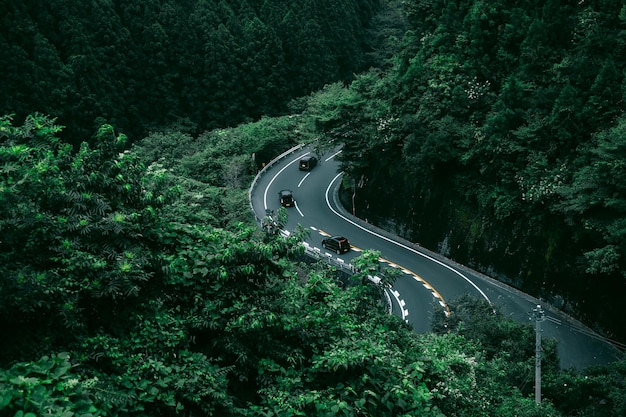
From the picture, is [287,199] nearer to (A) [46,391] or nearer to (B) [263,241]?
(B) [263,241]

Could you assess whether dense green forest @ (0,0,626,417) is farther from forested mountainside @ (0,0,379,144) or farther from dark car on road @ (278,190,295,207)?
dark car on road @ (278,190,295,207)

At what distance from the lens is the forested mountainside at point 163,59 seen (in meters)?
52.7

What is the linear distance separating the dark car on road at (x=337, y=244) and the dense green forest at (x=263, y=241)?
325 centimetres

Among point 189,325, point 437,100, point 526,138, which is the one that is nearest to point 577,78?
point 526,138

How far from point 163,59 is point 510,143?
1741 inches

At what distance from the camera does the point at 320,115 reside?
123 feet

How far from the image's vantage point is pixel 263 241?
1180 cm

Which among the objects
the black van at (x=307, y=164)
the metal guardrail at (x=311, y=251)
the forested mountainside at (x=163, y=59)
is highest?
the forested mountainside at (x=163, y=59)

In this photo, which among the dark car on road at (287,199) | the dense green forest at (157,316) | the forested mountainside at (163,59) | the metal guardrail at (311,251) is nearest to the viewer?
the dense green forest at (157,316)

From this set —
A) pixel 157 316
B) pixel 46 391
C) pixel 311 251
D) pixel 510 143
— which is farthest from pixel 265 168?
pixel 46 391

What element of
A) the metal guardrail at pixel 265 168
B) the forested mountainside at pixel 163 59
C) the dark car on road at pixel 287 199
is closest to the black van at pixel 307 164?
the metal guardrail at pixel 265 168

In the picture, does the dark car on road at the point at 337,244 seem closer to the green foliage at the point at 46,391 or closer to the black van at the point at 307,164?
the black van at the point at 307,164

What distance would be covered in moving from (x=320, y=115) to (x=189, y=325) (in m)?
28.5

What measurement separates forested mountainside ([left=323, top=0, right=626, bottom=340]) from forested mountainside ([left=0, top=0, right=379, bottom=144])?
1088 inches
